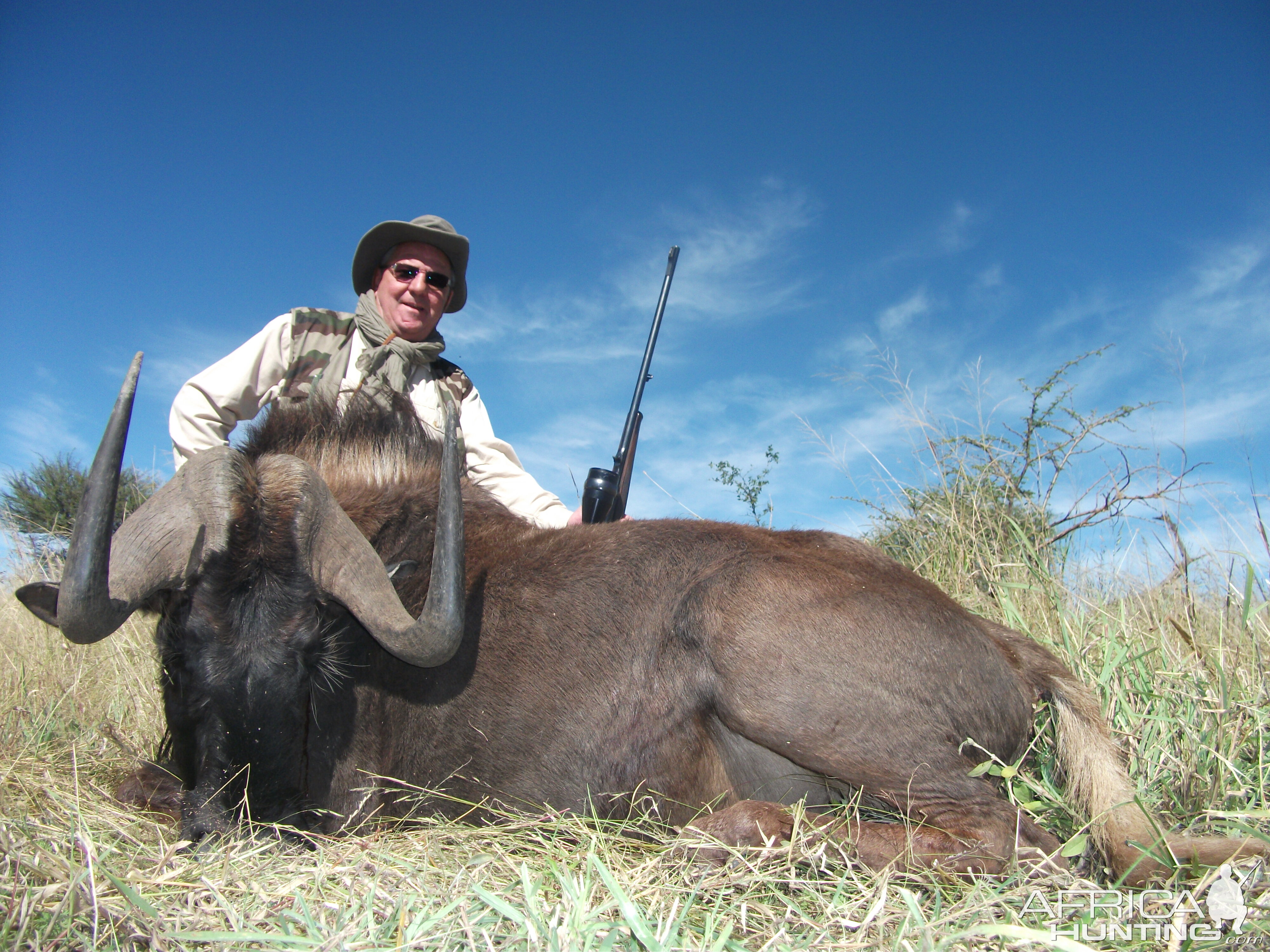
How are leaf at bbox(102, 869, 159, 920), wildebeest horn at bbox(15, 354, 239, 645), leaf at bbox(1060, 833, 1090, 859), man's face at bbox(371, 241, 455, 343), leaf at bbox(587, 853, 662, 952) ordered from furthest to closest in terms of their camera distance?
man's face at bbox(371, 241, 455, 343), leaf at bbox(1060, 833, 1090, 859), wildebeest horn at bbox(15, 354, 239, 645), leaf at bbox(102, 869, 159, 920), leaf at bbox(587, 853, 662, 952)

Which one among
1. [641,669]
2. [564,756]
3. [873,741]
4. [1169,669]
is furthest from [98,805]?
[1169,669]

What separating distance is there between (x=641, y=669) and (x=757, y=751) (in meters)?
0.52

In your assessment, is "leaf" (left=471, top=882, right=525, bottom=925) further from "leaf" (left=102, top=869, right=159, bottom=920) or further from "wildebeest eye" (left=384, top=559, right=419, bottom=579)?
"wildebeest eye" (left=384, top=559, right=419, bottom=579)

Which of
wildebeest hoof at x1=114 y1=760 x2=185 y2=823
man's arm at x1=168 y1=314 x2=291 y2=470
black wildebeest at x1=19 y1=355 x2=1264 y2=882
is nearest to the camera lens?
black wildebeest at x1=19 y1=355 x2=1264 y2=882

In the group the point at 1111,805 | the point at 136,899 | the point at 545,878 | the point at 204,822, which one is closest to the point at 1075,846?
the point at 1111,805

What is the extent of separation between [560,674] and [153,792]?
1827 mm

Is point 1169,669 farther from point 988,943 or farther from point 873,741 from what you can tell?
point 988,943

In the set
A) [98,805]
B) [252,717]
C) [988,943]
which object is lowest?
[98,805]

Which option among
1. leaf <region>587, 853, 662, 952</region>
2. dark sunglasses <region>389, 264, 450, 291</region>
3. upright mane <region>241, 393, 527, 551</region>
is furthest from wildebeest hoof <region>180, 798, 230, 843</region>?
dark sunglasses <region>389, 264, 450, 291</region>

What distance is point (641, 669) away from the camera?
275 cm

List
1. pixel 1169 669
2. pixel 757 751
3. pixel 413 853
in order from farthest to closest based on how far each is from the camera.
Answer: pixel 1169 669 < pixel 757 751 < pixel 413 853

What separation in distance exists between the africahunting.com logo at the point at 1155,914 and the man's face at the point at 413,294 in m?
4.20

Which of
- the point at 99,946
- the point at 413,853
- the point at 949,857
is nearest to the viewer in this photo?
the point at 99,946

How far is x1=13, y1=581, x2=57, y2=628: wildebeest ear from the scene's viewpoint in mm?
2367
